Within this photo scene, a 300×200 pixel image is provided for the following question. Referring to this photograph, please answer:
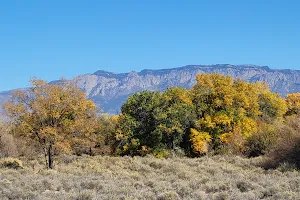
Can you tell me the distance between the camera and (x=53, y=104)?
30.3 m

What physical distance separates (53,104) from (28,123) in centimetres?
250

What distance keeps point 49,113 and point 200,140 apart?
20327 mm

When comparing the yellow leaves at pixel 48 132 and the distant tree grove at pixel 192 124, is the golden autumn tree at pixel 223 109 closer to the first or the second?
the distant tree grove at pixel 192 124

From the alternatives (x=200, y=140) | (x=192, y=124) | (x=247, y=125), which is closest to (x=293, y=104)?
(x=247, y=125)

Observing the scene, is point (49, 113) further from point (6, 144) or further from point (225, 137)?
point (225, 137)

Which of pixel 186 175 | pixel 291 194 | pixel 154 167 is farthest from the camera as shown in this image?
pixel 154 167

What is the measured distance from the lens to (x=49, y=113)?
3044cm

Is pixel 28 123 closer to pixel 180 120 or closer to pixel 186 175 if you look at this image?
pixel 186 175

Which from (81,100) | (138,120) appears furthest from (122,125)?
(81,100)

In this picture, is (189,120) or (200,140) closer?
(200,140)

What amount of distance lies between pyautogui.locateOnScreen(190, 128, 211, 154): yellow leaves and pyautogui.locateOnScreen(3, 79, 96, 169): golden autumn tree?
1684 centimetres

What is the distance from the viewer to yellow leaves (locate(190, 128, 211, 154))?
44250 millimetres

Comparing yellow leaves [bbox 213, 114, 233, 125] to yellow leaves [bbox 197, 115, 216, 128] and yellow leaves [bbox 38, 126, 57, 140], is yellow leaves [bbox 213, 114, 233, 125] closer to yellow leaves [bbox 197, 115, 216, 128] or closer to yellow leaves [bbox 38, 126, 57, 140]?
yellow leaves [bbox 197, 115, 216, 128]

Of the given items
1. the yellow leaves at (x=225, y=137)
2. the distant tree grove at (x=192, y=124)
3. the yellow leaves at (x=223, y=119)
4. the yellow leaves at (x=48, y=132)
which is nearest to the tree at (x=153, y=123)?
the distant tree grove at (x=192, y=124)
